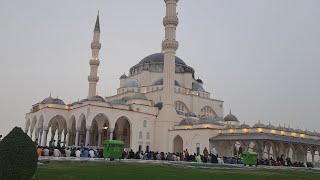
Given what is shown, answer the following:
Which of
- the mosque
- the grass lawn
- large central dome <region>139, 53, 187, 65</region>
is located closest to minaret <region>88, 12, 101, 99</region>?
the mosque

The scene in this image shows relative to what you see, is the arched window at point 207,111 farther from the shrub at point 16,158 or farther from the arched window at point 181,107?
the shrub at point 16,158

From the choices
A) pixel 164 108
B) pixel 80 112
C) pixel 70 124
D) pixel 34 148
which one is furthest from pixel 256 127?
pixel 34 148

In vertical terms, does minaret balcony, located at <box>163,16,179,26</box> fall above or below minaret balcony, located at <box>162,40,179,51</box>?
above

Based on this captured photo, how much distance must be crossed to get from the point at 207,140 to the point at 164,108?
260 inches

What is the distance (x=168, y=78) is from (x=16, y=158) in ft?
101

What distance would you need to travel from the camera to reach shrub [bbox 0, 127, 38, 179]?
7.66 m

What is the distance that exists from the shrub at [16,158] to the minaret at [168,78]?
3020 cm

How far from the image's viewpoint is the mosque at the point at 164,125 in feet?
111

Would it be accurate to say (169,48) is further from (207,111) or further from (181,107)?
(207,111)

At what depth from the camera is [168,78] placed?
125 ft

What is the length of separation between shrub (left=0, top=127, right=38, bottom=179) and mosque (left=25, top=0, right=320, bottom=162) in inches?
1018

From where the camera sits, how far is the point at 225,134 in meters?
34.8

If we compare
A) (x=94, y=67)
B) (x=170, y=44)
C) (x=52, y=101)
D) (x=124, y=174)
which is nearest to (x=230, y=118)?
(x=170, y=44)

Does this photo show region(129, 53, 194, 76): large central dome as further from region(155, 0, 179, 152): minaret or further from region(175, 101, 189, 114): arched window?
region(155, 0, 179, 152): minaret
